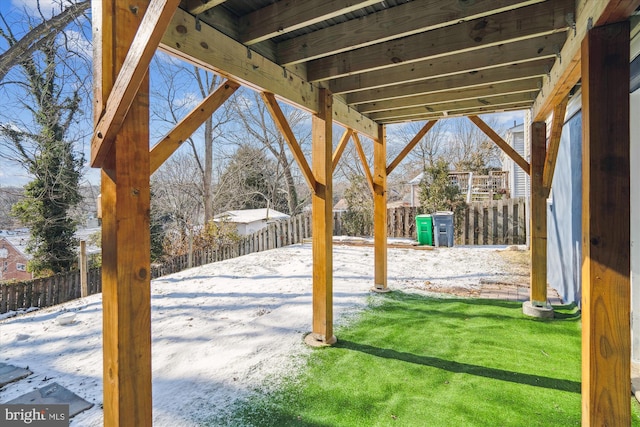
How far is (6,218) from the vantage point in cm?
790

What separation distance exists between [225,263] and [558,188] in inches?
242

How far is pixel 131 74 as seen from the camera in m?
1.14

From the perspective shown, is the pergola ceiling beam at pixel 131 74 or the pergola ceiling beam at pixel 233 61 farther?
the pergola ceiling beam at pixel 233 61

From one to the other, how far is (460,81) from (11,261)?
1234 centimetres

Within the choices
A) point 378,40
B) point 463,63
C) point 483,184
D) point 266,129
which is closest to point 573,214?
point 463,63

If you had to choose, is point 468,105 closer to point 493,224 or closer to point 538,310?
point 538,310

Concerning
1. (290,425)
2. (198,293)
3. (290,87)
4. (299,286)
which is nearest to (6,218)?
(198,293)

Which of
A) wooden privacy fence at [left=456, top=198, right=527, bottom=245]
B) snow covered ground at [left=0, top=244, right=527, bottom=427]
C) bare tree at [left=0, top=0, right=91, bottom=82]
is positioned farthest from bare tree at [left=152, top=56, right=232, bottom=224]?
wooden privacy fence at [left=456, top=198, right=527, bottom=245]

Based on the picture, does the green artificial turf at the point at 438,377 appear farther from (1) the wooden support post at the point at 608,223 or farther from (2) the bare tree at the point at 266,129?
(2) the bare tree at the point at 266,129

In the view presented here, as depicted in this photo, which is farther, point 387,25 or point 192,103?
point 192,103

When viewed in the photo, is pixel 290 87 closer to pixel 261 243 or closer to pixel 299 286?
pixel 299 286

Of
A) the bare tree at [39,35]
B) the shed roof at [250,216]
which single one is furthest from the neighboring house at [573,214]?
the shed roof at [250,216]

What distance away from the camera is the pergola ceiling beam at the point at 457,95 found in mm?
3334

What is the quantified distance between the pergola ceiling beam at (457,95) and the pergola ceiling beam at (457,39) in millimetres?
1251
